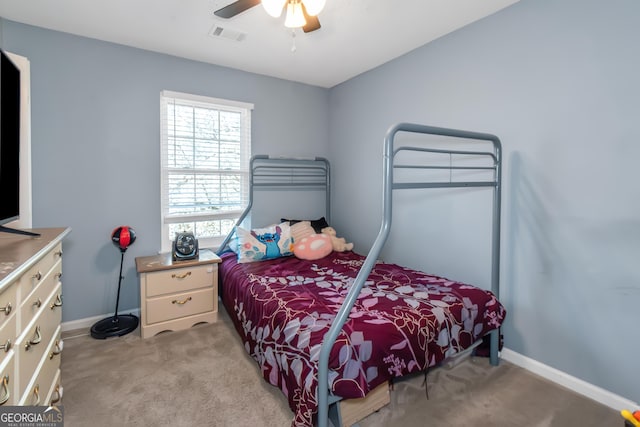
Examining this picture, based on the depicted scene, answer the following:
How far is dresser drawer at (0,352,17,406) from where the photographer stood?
966 millimetres

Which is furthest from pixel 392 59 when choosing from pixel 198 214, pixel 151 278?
pixel 151 278

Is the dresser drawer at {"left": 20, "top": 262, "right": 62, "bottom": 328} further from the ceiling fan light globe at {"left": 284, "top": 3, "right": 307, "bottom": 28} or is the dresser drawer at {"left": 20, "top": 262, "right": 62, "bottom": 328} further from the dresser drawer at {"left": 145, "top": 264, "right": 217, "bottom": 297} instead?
the ceiling fan light globe at {"left": 284, "top": 3, "right": 307, "bottom": 28}

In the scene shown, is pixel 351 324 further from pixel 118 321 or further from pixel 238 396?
pixel 118 321

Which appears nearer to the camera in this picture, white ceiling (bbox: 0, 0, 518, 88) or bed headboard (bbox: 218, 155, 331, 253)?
white ceiling (bbox: 0, 0, 518, 88)

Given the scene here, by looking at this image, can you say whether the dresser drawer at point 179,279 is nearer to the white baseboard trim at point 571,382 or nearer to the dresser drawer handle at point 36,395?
the dresser drawer handle at point 36,395

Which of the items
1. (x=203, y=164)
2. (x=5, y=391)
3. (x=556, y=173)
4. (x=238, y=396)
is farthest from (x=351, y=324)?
(x=203, y=164)

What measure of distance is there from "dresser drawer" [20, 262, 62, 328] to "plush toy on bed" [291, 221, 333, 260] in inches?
72.6

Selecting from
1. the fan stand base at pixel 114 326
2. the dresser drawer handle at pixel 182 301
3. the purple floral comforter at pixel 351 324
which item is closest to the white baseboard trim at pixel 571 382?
the purple floral comforter at pixel 351 324

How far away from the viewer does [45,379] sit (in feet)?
4.66

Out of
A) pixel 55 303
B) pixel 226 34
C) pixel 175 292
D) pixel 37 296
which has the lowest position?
pixel 175 292

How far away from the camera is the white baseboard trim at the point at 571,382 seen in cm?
177

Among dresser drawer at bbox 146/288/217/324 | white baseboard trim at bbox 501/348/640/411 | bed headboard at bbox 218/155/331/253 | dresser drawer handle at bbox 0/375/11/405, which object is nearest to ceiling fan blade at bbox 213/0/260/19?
bed headboard at bbox 218/155/331/253

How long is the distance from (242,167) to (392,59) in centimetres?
183

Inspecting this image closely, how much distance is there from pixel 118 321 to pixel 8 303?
1962 mm
